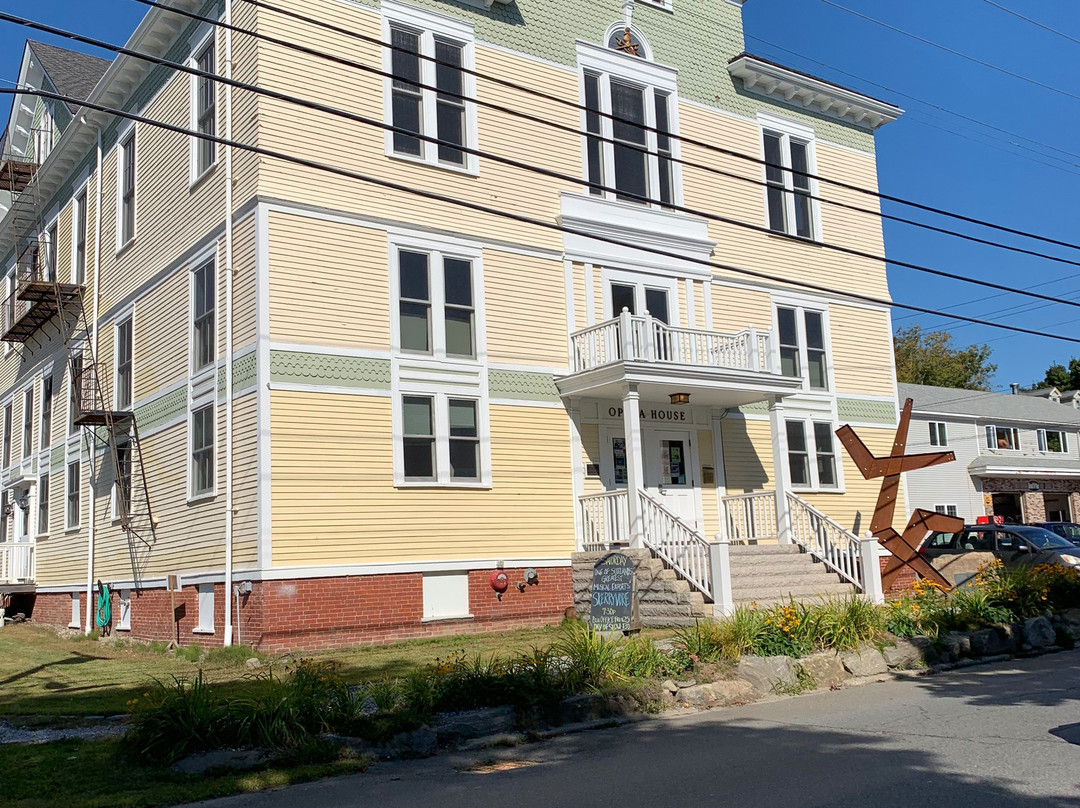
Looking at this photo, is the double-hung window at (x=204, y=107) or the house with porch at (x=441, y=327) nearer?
the house with porch at (x=441, y=327)

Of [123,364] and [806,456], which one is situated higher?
[123,364]

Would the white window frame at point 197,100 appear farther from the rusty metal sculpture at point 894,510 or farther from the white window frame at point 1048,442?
the white window frame at point 1048,442

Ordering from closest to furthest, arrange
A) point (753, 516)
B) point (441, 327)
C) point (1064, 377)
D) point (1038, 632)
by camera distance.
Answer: point (1038, 632)
point (441, 327)
point (753, 516)
point (1064, 377)

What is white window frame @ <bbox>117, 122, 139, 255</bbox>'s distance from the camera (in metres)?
22.9

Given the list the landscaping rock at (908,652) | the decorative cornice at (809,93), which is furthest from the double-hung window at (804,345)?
the landscaping rock at (908,652)

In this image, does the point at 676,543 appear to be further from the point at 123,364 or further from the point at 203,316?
the point at 123,364

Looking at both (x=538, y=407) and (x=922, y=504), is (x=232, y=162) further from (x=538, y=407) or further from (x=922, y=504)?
(x=922, y=504)

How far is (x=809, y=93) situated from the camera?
25.5 metres

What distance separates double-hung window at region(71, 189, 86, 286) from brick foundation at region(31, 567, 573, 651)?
31.5ft

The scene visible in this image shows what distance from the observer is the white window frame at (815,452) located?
23.9 meters

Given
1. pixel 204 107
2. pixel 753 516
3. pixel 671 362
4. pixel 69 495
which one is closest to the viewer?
pixel 671 362

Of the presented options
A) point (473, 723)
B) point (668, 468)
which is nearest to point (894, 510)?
point (668, 468)

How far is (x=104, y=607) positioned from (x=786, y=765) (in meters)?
18.1

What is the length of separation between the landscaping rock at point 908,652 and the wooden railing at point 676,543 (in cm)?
387
